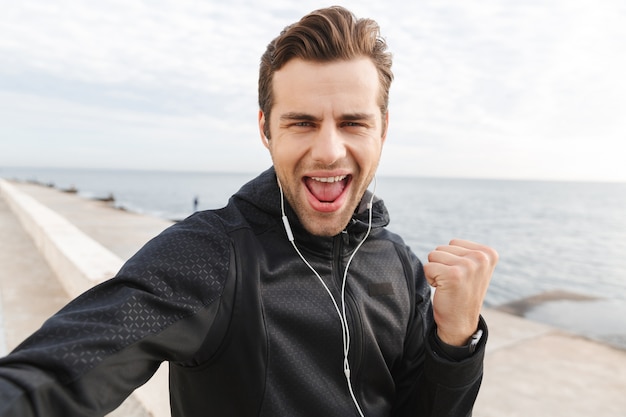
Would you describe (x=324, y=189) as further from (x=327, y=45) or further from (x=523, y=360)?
(x=523, y=360)

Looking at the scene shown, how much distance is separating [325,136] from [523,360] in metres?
4.81

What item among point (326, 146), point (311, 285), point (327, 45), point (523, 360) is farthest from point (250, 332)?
point (523, 360)

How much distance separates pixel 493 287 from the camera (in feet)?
59.6

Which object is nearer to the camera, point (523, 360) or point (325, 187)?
point (325, 187)

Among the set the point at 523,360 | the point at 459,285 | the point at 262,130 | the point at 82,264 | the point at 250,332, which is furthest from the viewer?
the point at 523,360

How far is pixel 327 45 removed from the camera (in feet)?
4.99

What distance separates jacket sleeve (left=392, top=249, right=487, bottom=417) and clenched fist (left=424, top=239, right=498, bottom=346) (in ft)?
0.23

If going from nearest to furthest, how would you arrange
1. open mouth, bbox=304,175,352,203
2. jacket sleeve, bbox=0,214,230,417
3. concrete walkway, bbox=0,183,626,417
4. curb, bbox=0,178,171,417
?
jacket sleeve, bbox=0,214,230,417, open mouth, bbox=304,175,352,203, curb, bbox=0,178,171,417, concrete walkway, bbox=0,183,626,417

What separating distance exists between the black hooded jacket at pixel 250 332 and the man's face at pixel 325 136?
0.29 feet

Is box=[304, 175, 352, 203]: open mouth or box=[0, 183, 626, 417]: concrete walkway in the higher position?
box=[304, 175, 352, 203]: open mouth

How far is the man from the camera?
4.06ft

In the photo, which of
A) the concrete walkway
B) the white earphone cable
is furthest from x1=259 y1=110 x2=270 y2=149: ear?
the concrete walkway

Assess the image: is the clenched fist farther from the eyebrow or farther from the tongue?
the eyebrow

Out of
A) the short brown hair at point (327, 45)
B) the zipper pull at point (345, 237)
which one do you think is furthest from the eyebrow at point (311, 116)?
the zipper pull at point (345, 237)
